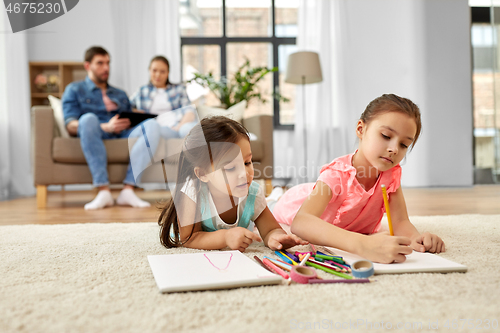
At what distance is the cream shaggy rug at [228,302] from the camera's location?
1.50 ft

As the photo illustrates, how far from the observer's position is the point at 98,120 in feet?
7.04

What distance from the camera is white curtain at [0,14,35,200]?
9.95ft

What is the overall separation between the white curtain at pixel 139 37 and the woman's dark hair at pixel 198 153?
2.68 metres

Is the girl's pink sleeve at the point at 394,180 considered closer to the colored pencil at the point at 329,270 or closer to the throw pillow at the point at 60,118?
the colored pencil at the point at 329,270

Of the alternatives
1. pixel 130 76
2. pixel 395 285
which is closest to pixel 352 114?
pixel 130 76

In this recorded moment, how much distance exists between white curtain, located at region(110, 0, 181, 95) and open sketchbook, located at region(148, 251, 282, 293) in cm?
294

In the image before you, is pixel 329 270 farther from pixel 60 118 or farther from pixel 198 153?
pixel 60 118

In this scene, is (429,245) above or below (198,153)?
below

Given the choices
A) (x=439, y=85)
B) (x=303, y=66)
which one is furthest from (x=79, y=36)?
(x=439, y=85)

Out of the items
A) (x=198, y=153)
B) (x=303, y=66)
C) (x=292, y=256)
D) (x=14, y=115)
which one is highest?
(x=303, y=66)

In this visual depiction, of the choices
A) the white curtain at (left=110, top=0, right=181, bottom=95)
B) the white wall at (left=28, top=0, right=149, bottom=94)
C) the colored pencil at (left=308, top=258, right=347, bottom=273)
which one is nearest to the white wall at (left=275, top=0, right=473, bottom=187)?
the white curtain at (left=110, top=0, right=181, bottom=95)

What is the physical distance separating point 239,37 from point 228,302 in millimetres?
3453

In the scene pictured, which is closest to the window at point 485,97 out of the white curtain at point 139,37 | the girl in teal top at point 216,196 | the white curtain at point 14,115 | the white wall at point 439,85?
the white wall at point 439,85

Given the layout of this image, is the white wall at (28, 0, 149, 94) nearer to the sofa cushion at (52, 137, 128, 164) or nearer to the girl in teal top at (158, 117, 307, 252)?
the sofa cushion at (52, 137, 128, 164)
